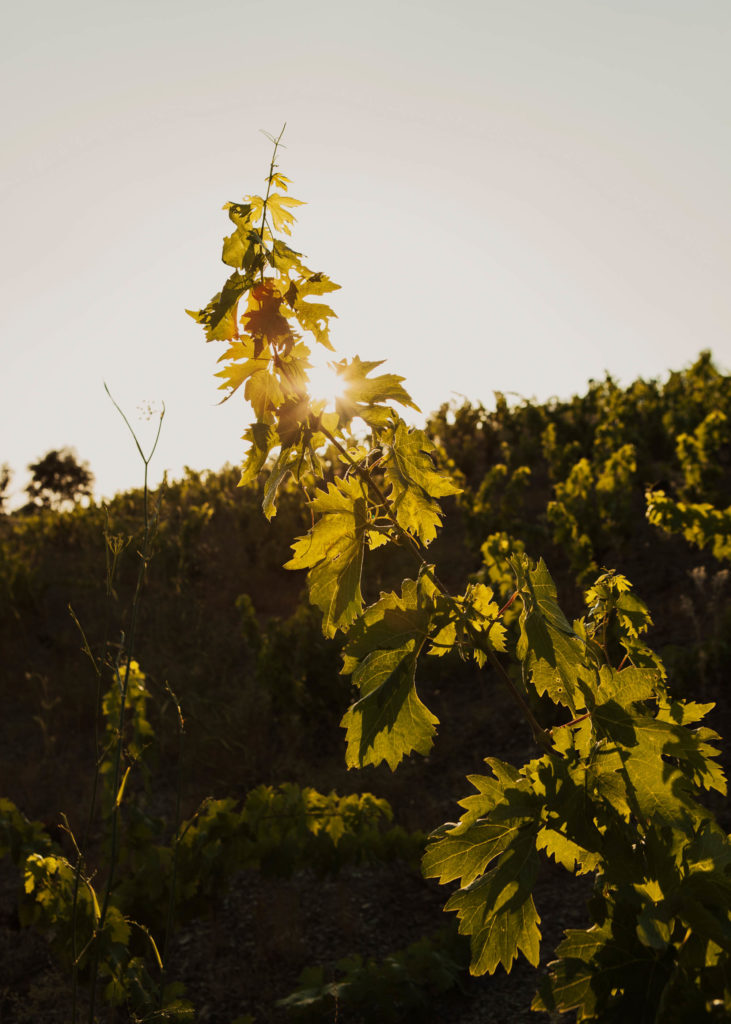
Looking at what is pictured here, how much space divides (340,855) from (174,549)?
31.1ft

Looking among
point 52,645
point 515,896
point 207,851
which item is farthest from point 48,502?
point 515,896

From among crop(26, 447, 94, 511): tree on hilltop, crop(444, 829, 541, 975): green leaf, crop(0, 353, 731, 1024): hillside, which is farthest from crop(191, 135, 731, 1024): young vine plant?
crop(26, 447, 94, 511): tree on hilltop

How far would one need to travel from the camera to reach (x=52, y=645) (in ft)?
34.4

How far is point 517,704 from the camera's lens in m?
1.25

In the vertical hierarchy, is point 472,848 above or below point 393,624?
below

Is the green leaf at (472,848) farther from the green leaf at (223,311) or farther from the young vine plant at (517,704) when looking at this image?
the green leaf at (223,311)

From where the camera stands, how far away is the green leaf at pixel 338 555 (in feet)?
4.30

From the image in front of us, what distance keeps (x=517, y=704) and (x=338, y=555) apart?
16.4 inches

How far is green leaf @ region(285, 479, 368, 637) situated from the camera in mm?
1310

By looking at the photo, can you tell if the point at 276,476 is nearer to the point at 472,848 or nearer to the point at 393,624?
the point at 393,624

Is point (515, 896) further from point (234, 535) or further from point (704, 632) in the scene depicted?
point (234, 535)

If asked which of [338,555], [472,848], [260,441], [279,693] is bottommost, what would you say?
[472,848]

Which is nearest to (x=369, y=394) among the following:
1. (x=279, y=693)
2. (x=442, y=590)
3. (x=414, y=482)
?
(x=414, y=482)

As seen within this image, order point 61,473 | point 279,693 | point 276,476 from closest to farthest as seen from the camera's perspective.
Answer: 1. point 276,476
2. point 279,693
3. point 61,473
